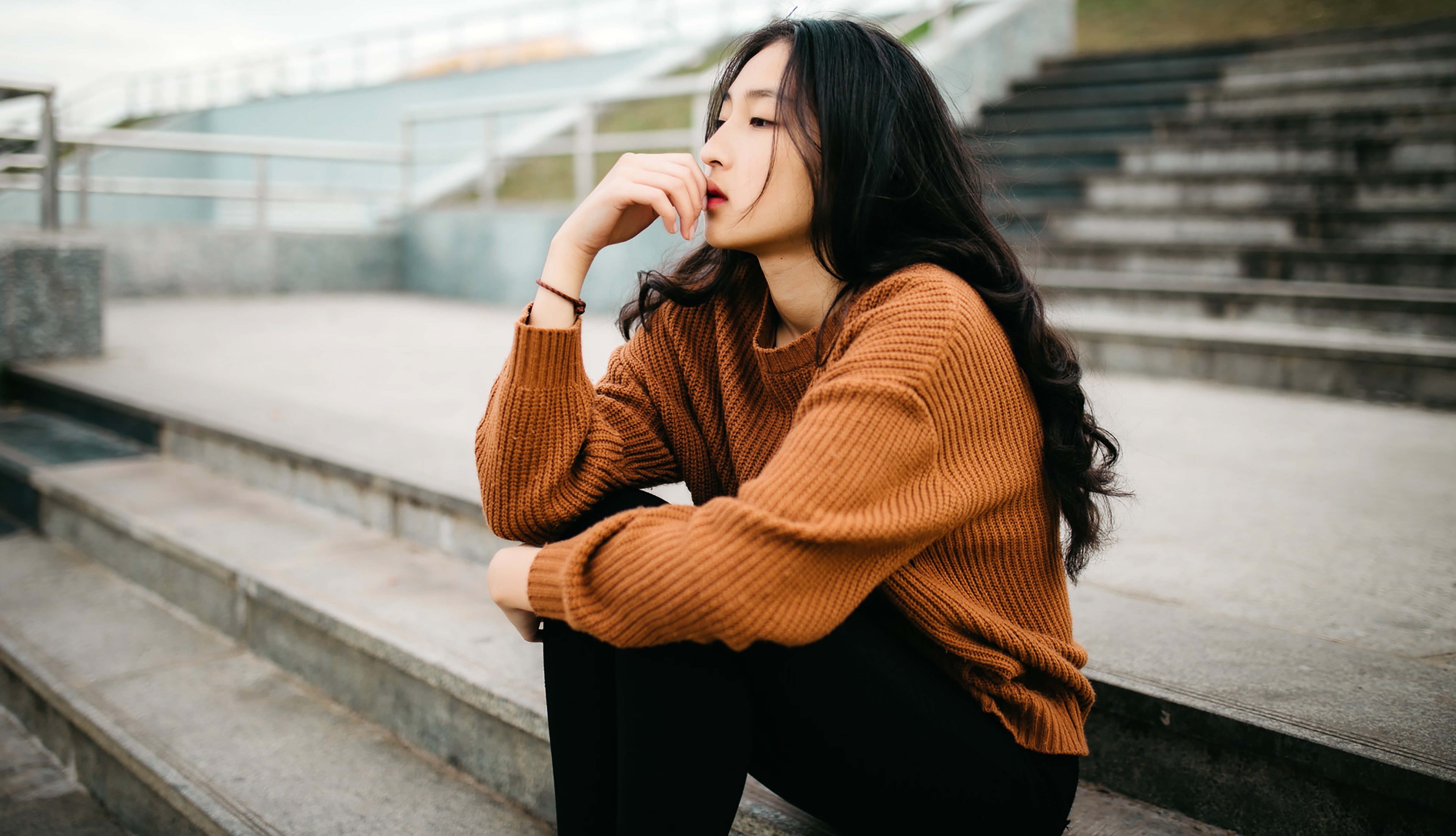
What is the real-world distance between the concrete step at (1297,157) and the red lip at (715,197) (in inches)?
194

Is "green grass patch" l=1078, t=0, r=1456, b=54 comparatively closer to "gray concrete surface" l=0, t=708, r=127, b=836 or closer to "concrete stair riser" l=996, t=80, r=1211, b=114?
"concrete stair riser" l=996, t=80, r=1211, b=114

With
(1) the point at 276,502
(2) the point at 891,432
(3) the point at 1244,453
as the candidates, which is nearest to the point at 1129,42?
(3) the point at 1244,453

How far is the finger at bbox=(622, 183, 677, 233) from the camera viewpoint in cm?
143

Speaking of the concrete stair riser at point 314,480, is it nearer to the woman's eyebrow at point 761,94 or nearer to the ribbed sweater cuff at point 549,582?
the ribbed sweater cuff at point 549,582

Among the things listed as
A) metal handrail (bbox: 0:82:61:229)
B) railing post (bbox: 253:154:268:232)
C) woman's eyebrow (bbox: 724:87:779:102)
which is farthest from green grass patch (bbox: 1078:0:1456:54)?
woman's eyebrow (bbox: 724:87:779:102)

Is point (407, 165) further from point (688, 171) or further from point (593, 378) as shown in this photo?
point (688, 171)

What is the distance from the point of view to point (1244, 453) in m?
3.21

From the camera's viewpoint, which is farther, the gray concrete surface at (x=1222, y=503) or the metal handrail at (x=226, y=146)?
the metal handrail at (x=226, y=146)

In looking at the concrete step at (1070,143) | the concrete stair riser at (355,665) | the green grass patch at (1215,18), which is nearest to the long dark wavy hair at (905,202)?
the concrete stair riser at (355,665)

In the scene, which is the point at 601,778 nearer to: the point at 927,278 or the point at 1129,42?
the point at 927,278

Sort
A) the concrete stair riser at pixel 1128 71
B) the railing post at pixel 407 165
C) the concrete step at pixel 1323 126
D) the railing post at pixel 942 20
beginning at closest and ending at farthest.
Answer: the concrete step at pixel 1323 126
the concrete stair riser at pixel 1128 71
the railing post at pixel 942 20
the railing post at pixel 407 165

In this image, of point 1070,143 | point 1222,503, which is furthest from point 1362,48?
point 1222,503

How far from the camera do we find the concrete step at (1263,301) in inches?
171

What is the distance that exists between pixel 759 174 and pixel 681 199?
0.13 m
